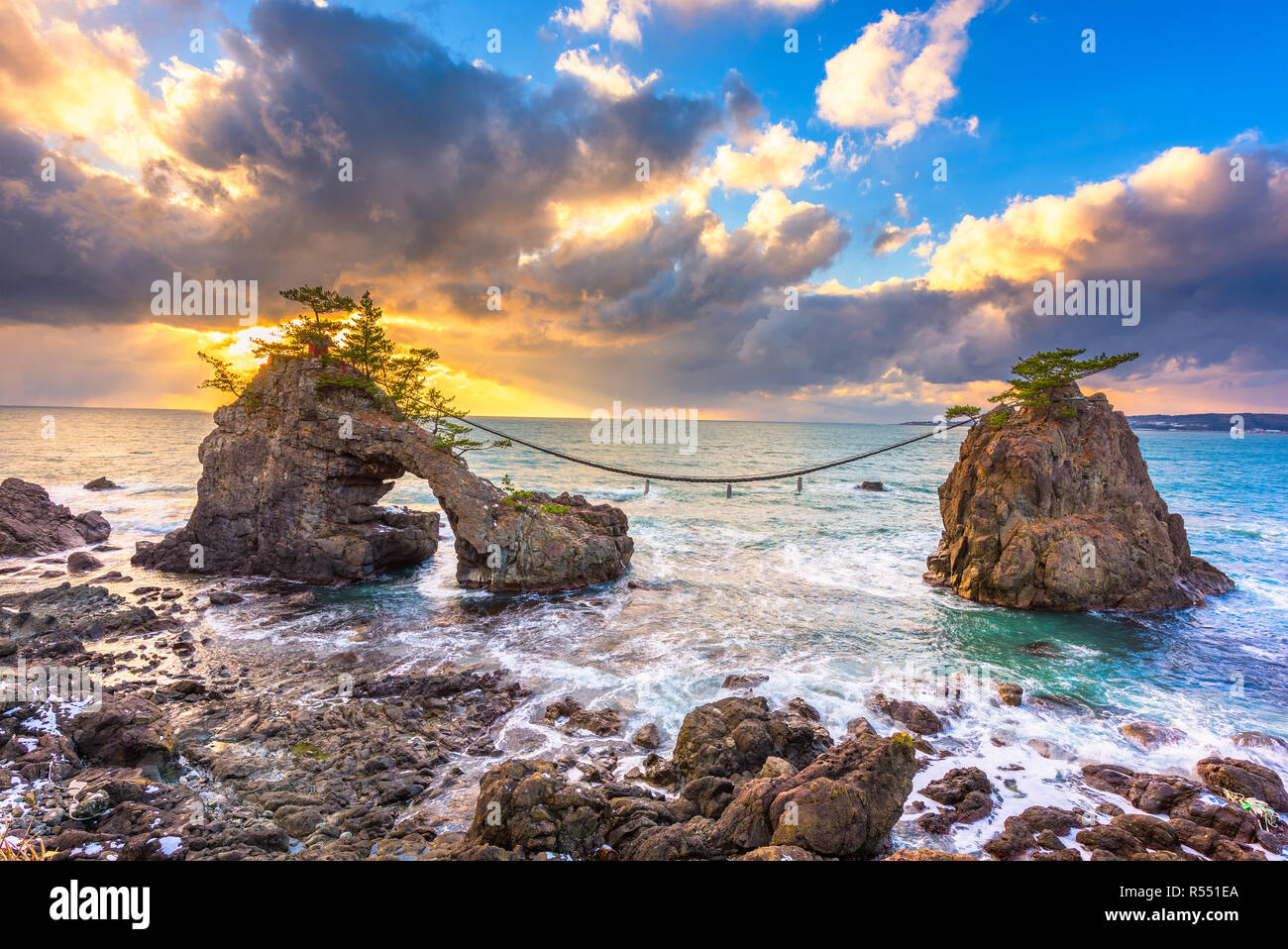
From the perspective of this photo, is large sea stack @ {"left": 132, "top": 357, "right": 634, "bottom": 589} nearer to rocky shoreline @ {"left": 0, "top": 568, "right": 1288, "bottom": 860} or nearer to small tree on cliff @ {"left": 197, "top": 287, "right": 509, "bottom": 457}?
small tree on cliff @ {"left": 197, "top": 287, "right": 509, "bottom": 457}

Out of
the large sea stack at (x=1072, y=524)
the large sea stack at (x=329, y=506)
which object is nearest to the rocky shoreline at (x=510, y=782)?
A: the large sea stack at (x=329, y=506)

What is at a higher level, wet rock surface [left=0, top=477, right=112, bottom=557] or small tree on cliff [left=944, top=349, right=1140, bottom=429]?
small tree on cliff [left=944, top=349, right=1140, bottom=429]

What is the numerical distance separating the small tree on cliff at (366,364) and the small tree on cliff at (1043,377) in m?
18.1

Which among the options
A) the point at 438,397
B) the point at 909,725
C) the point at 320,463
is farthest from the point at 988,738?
the point at 320,463

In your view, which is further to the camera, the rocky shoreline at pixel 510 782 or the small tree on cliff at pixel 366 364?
the small tree on cliff at pixel 366 364

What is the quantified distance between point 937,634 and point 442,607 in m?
14.4

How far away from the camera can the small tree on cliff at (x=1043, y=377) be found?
16828mm

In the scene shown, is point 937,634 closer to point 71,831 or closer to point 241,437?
point 71,831

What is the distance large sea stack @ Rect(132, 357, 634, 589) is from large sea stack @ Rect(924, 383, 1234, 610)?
1268cm

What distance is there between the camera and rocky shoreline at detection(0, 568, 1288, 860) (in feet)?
19.9

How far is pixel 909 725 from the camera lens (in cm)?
1001

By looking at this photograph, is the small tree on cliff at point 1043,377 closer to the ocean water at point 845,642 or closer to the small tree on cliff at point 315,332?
the ocean water at point 845,642

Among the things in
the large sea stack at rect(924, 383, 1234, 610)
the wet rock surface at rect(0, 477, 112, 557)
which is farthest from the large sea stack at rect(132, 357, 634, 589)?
the large sea stack at rect(924, 383, 1234, 610)

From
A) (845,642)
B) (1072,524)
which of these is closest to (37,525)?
(845,642)
